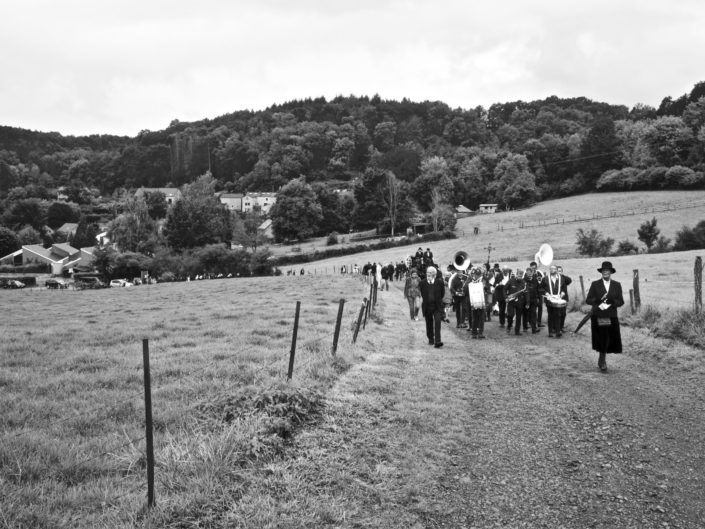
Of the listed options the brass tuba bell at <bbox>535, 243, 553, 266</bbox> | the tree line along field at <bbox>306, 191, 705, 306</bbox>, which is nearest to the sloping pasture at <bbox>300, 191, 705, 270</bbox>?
the tree line along field at <bbox>306, 191, 705, 306</bbox>

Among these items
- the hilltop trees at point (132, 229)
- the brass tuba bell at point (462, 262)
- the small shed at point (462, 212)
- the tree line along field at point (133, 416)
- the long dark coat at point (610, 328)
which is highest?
the small shed at point (462, 212)

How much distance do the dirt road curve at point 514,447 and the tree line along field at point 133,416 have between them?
0.79 metres

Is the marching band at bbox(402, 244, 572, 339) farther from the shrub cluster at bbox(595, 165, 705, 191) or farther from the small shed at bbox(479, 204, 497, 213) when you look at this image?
the small shed at bbox(479, 204, 497, 213)

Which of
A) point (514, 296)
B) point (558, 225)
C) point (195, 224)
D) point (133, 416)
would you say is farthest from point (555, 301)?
point (195, 224)

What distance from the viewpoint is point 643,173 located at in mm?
91062

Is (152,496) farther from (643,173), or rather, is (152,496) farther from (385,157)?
(385,157)

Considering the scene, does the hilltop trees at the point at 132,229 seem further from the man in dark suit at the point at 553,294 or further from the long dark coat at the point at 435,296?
the man in dark suit at the point at 553,294

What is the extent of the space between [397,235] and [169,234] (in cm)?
3666

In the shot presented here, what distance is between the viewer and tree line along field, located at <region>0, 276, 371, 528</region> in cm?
450

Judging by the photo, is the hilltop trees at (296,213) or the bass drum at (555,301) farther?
the hilltop trees at (296,213)

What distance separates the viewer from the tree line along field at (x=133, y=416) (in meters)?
4.50

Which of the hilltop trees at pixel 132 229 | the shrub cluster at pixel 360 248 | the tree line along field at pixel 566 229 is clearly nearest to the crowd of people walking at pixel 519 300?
the tree line along field at pixel 566 229

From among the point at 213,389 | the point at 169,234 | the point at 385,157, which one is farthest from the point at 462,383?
the point at 385,157

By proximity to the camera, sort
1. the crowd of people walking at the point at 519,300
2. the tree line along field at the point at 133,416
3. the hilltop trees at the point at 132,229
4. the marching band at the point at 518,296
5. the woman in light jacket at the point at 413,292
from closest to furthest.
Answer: the tree line along field at the point at 133,416
the crowd of people walking at the point at 519,300
the marching band at the point at 518,296
the woman in light jacket at the point at 413,292
the hilltop trees at the point at 132,229
